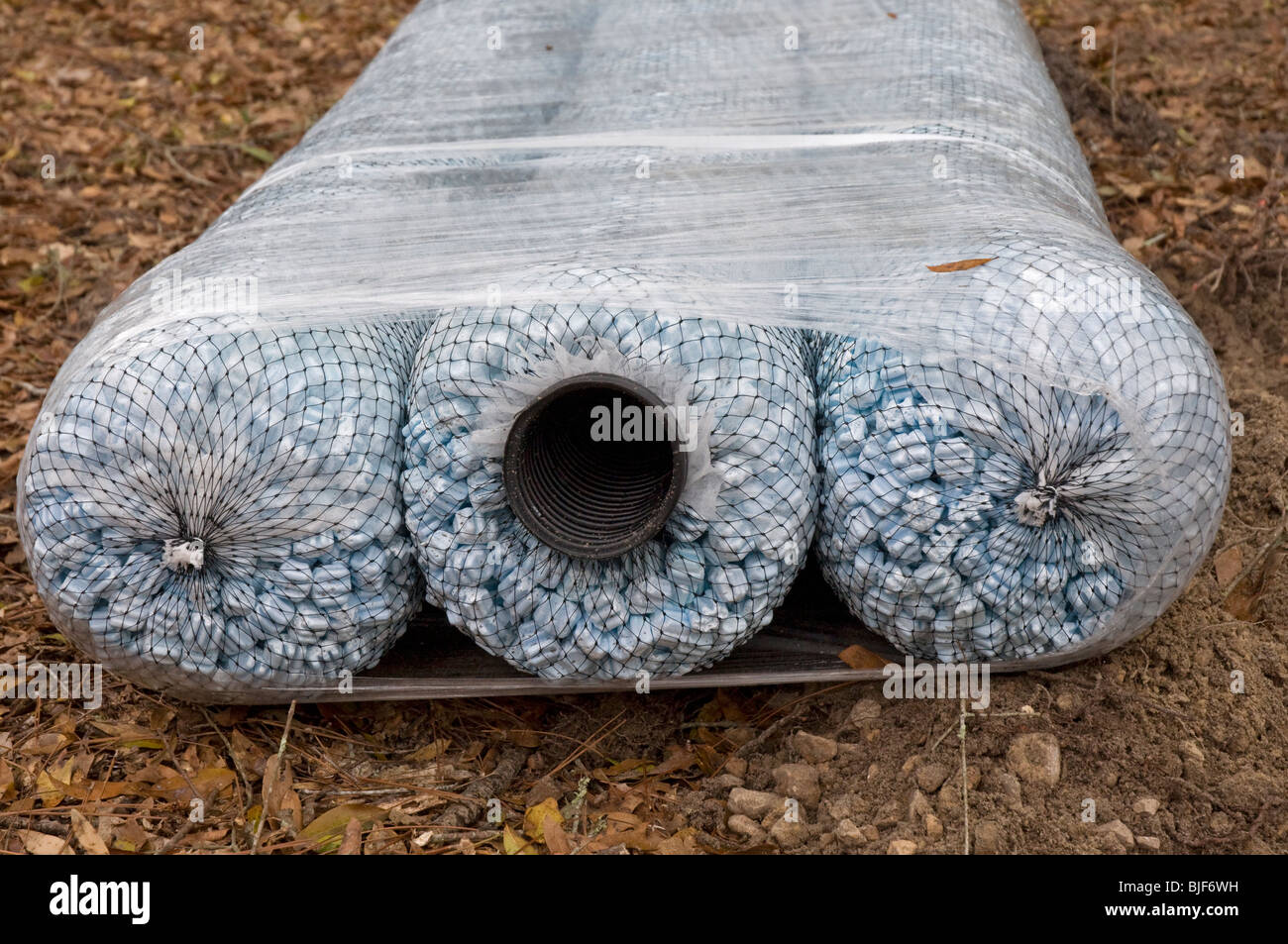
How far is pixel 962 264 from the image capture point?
2111 mm

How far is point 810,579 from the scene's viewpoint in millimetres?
2473

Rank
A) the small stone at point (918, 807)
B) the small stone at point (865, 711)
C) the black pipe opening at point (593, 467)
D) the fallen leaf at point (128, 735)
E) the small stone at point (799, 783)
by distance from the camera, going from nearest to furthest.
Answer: the black pipe opening at point (593, 467) < the small stone at point (918, 807) < the small stone at point (799, 783) < the small stone at point (865, 711) < the fallen leaf at point (128, 735)

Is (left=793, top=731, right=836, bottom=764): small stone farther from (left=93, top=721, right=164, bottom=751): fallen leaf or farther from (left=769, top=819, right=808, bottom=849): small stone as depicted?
(left=93, top=721, right=164, bottom=751): fallen leaf

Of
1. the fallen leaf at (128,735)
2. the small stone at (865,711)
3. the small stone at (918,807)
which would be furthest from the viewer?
the fallen leaf at (128,735)

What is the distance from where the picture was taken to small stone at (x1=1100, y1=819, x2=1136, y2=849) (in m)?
1.97

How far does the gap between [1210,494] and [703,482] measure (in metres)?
Answer: 0.93

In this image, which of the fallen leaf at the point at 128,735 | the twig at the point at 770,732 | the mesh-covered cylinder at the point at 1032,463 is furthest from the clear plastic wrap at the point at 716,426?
the fallen leaf at the point at 128,735

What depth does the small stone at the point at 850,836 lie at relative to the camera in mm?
2031

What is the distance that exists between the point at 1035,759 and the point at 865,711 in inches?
13.5

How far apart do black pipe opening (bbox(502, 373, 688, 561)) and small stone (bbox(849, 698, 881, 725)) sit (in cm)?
64

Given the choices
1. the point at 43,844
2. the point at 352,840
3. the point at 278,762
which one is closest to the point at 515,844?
the point at 352,840

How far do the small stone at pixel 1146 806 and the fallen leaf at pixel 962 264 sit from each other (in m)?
1.05

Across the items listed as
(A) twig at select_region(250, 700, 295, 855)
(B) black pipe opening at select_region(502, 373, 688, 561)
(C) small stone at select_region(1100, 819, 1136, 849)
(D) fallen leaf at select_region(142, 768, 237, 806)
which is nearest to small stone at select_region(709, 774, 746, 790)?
→ (B) black pipe opening at select_region(502, 373, 688, 561)

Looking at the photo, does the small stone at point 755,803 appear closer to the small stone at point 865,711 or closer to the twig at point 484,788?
the small stone at point 865,711
